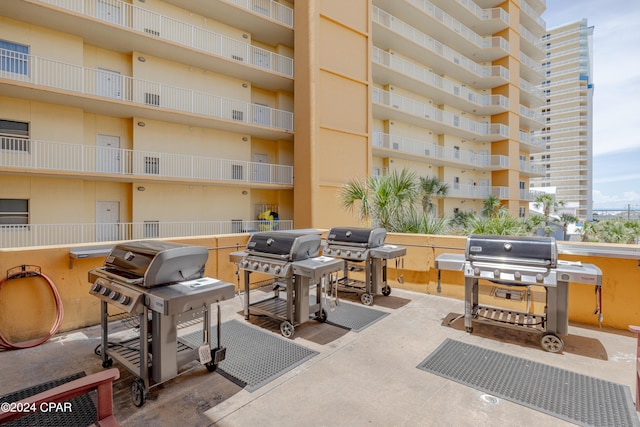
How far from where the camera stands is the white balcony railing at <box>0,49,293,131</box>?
9641 mm

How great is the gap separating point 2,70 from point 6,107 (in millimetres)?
1073

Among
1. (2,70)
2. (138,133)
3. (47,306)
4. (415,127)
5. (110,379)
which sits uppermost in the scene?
(415,127)

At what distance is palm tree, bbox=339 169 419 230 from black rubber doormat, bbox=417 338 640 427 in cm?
451

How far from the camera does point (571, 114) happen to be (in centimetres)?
5291

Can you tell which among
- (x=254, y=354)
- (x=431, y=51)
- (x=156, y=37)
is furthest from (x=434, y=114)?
(x=254, y=354)

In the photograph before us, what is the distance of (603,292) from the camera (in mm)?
4898

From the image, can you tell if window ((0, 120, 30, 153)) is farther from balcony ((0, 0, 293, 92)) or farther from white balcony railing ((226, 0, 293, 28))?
white balcony railing ((226, 0, 293, 28))

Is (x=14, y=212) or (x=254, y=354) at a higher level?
(x=14, y=212)

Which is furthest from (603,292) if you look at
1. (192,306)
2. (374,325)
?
(192,306)

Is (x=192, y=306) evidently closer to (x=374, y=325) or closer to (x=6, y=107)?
(x=374, y=325)

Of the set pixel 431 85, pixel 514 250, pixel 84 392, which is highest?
pixel 431 85

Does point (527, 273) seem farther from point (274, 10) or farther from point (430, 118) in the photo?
point (430, 118)

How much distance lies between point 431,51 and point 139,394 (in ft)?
73.6

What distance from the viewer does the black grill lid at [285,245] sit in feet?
15.7
